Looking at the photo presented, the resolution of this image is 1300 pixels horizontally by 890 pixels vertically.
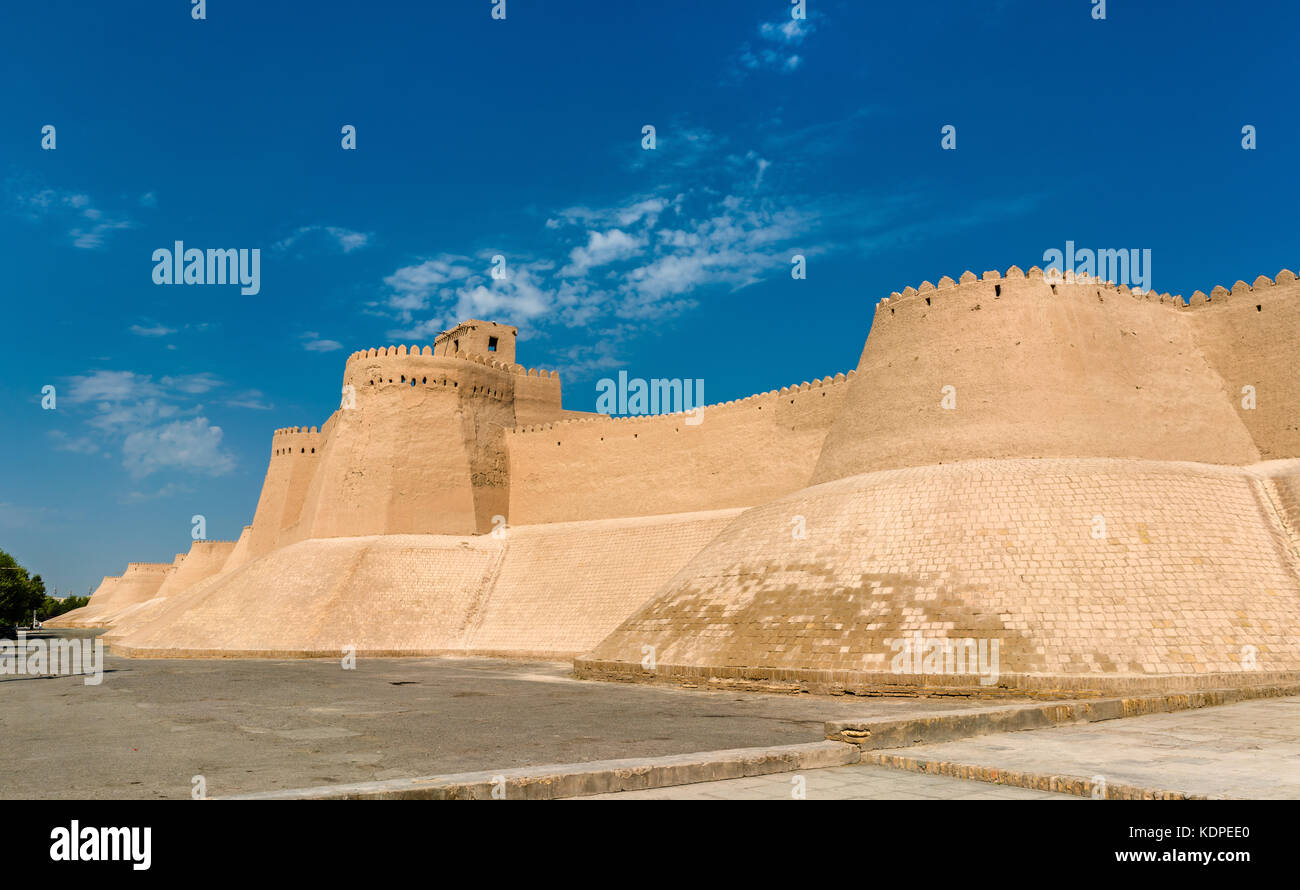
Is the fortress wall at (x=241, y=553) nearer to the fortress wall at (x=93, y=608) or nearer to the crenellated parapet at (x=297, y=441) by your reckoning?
the crenellated parapet at (x=297, y=441)

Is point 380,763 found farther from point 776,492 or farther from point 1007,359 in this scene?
point 776,492

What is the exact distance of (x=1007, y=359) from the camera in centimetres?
2011

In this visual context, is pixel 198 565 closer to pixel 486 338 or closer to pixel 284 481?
pixel 284 481

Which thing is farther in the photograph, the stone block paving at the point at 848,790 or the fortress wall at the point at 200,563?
the fortress wall at the point at 200,563

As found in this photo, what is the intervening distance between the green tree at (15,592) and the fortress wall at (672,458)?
53.6 metres

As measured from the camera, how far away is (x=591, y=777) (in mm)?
6441

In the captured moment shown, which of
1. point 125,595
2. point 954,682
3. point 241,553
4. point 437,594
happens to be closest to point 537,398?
point 437,594

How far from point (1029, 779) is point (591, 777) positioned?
132 inches

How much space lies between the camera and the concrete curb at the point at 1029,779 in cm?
591

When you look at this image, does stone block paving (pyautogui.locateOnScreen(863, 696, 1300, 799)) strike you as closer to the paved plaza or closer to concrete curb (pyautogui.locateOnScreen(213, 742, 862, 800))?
the paved plaza

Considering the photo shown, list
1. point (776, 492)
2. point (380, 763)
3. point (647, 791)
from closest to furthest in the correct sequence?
1. point (647, 791)
2. point (380, 763)
3. point (776, 492)

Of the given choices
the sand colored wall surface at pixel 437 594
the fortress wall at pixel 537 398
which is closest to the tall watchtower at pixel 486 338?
the fortress wall at pixel 537 398
